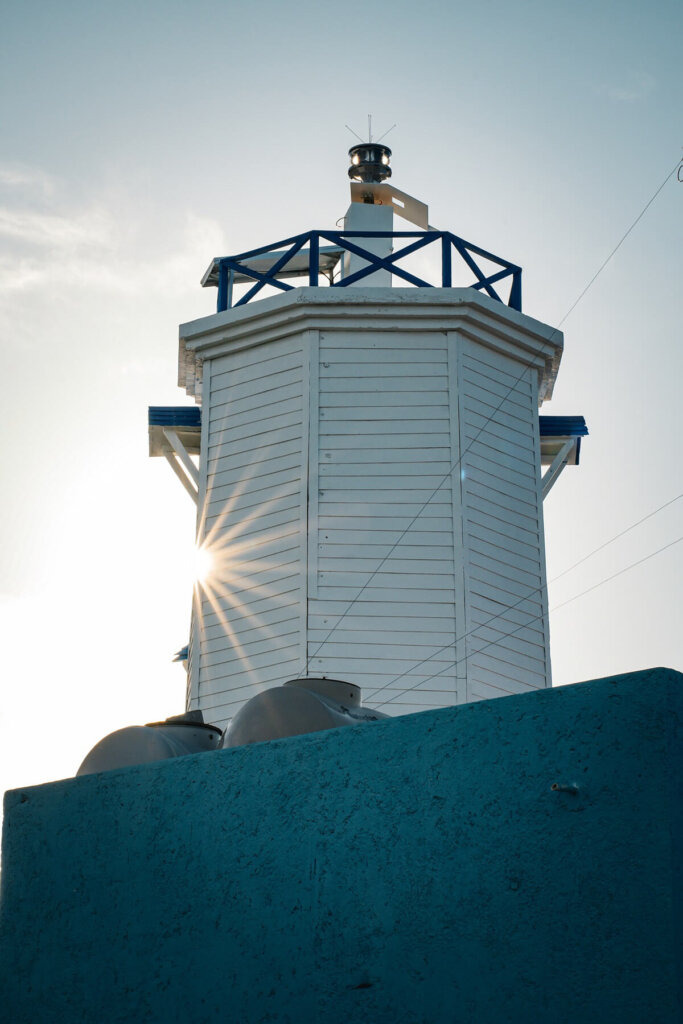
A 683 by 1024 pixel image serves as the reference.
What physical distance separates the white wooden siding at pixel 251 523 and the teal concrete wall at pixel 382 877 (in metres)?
6.56

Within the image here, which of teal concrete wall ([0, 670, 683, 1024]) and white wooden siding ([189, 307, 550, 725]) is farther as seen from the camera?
white wooden siding ([189, 307, 550, 725])

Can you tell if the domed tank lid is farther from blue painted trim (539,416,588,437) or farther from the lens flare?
blue painted trim (539,416,588,437)

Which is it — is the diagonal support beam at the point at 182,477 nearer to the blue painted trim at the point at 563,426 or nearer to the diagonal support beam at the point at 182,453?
the diagonal support beam at the point at 182,453

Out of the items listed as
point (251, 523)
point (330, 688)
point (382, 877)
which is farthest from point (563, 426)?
point (382, 877)

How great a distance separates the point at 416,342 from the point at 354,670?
361cm

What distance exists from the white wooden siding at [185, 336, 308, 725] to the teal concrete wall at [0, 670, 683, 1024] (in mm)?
6559

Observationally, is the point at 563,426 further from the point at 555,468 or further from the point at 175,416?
the point at 175,416

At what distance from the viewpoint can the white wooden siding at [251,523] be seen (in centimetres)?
1273

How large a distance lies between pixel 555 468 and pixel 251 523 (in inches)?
145

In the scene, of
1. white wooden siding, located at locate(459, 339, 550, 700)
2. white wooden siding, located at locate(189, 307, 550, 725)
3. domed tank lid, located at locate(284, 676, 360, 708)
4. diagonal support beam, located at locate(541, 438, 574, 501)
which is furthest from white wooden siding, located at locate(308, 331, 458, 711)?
domed tank lid, located at locate(284, 676, 360, 708)

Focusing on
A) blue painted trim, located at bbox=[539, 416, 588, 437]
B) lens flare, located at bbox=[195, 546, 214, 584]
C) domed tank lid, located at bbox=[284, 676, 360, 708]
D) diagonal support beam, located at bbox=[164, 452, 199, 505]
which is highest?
blue painted trim, located at bbox=[539, 416, 588, 437]

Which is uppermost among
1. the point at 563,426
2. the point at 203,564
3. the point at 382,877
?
the point at 563,426

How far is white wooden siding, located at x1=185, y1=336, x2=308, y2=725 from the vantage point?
12.7m

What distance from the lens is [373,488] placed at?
13070 millimetres
